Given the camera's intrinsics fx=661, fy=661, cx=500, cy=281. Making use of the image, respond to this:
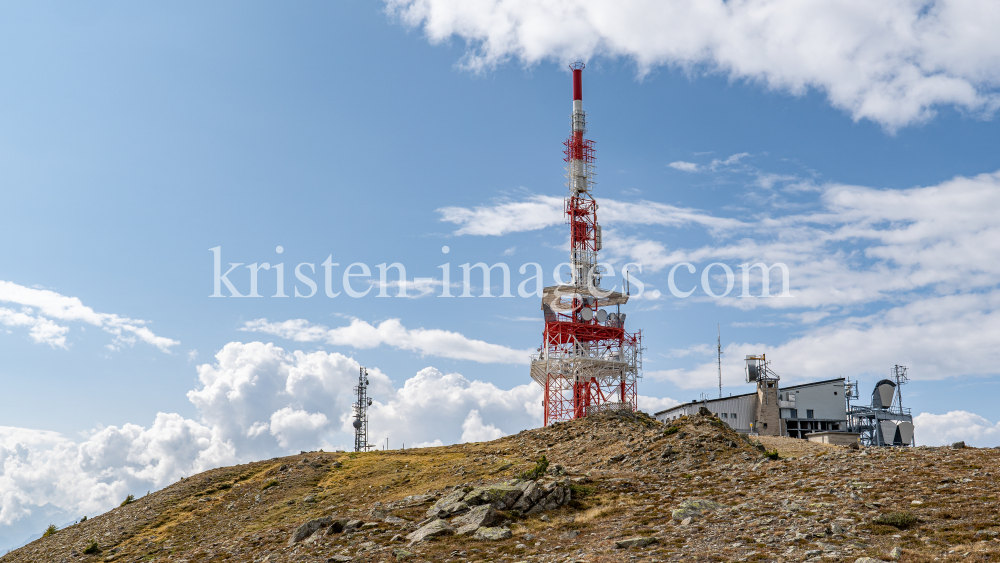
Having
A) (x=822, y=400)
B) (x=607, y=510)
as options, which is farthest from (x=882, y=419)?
(x=607, y=510)

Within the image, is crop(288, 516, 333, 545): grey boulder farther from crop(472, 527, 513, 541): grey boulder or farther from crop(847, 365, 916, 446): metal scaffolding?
crop(847, 365, 916, 446): metal scaffolding

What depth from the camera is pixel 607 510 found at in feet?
93.9

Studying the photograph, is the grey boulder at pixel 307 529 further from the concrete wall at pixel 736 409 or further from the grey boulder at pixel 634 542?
the concrete wall at pixel 736 409

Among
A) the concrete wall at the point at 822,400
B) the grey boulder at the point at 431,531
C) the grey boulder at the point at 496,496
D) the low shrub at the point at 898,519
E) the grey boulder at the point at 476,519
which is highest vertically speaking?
the concrete wall at the point at 822,400

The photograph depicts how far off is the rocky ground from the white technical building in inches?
1204

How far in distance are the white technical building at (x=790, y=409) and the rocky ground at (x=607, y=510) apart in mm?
30576

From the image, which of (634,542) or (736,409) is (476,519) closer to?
(634,542)

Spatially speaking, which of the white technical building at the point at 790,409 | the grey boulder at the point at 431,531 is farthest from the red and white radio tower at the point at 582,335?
the grey boulder at the point at 431,531

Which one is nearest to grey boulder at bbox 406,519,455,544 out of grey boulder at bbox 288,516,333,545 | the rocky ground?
the rocky ground

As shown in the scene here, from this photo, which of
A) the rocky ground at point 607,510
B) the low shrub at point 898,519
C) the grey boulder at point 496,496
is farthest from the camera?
the grey boulder at point 496,496

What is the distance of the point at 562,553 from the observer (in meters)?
23.5

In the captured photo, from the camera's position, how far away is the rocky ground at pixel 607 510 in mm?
21891

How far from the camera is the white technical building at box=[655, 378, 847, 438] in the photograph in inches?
3159

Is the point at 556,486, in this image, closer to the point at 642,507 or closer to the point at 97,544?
the point at 642,507
